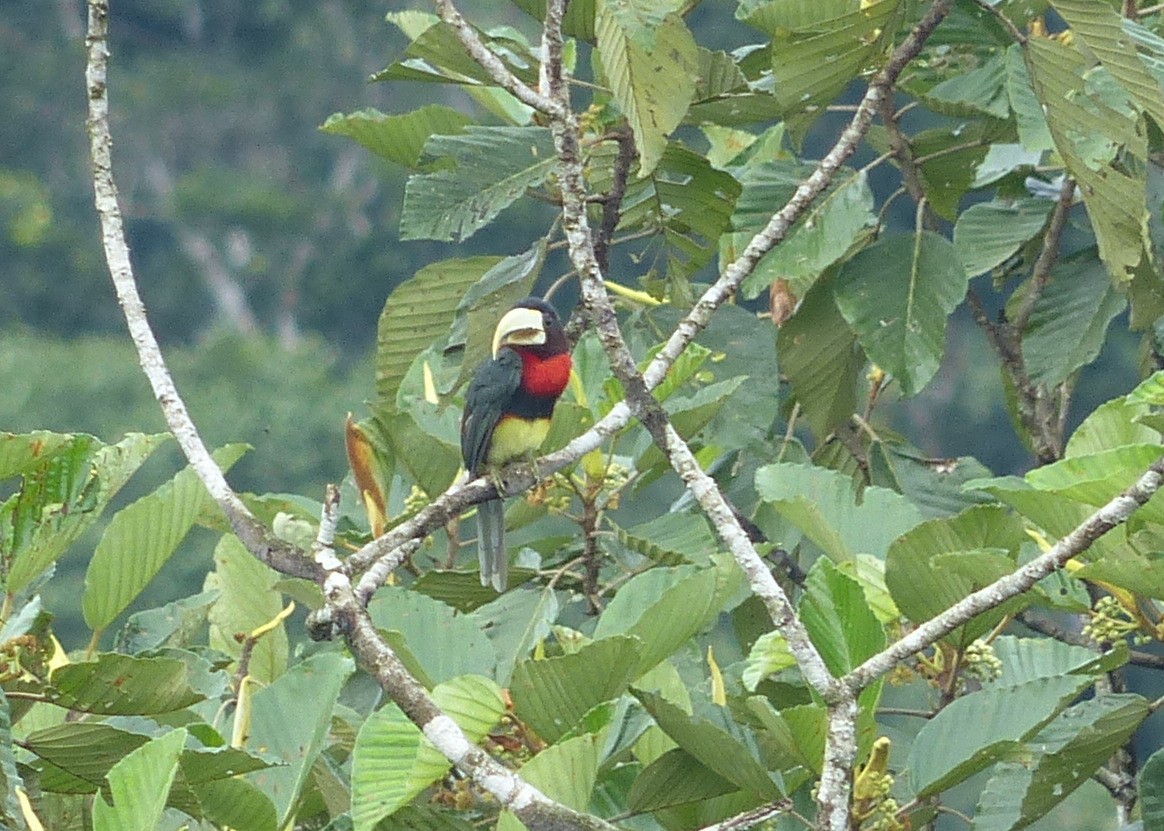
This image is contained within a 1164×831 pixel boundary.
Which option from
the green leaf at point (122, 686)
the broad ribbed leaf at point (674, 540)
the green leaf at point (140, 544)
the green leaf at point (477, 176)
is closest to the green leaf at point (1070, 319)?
the broad ribbed leaf at point (674, 540)

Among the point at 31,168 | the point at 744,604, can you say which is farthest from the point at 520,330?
the point at 31,168

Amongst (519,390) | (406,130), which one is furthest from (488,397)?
(406,130)

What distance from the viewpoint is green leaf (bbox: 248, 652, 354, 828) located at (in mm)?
2158

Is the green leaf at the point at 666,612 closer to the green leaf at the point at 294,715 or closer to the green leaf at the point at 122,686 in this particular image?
→ the green leaf at the point at 294,715

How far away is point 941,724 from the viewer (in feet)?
7.25

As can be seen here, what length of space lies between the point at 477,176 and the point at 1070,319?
1.08 m

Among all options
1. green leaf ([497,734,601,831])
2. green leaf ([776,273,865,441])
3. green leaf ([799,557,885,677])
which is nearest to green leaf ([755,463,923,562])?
green leaf ([799,557,885,677])

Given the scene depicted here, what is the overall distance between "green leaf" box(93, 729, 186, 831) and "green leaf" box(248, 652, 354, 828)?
278mm

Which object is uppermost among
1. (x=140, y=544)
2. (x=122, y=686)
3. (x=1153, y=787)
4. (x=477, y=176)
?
(x=477, y=176)

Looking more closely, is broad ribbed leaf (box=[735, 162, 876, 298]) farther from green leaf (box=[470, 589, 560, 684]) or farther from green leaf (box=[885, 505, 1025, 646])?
green leaf (box=[885, 505, 1025, 646])

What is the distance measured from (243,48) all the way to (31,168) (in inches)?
161

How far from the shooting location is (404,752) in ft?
6.70

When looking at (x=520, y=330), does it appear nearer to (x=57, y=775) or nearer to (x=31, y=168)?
(x=57, y=775)

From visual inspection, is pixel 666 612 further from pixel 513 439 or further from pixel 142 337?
pixel 513 439
